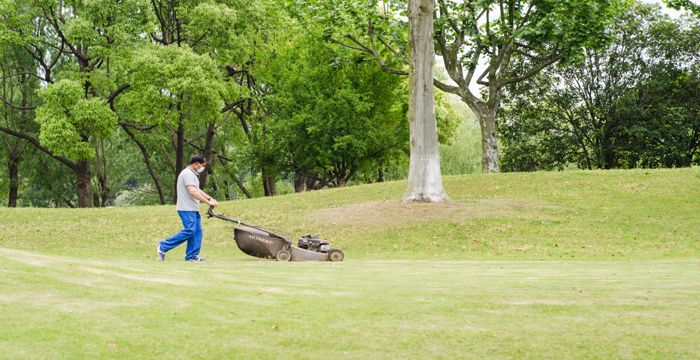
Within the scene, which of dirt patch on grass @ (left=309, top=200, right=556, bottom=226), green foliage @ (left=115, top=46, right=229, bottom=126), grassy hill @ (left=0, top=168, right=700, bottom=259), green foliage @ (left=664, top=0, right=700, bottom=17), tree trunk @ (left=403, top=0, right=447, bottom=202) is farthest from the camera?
green foliage @ (left=115, top=46, right=229, bottom=126)

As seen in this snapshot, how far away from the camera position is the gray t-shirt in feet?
48.6

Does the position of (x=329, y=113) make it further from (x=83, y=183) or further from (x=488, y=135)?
(x=83, y=183)

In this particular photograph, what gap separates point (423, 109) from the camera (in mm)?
26625

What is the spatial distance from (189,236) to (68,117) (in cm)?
2824

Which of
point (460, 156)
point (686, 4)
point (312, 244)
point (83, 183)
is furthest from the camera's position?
point (460, 156)

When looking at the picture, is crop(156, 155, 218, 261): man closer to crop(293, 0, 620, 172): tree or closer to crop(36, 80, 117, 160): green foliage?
crop(293, 0, 620, 172): tree

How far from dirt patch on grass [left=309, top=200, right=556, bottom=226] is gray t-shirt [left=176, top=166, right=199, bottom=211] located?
416 inches

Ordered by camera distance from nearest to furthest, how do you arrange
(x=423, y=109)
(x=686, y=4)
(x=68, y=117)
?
(x=423, y=109) → (x=686, y=4) → (x=68, y=117)

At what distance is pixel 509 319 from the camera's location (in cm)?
738

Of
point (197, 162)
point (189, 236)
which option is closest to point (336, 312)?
point (197, 162)

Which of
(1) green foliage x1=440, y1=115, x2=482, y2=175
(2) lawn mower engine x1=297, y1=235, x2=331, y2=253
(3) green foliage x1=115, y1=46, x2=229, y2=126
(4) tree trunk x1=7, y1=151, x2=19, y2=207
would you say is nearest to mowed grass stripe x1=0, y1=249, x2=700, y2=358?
(2) lawn mower engine x1=297, y1=235, x2=331, y2=253


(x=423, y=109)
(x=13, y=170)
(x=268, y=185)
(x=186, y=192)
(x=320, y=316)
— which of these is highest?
(x=423, y=109)

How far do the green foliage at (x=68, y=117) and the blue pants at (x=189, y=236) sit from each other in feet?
87.3

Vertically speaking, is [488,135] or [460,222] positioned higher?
[488,135]
